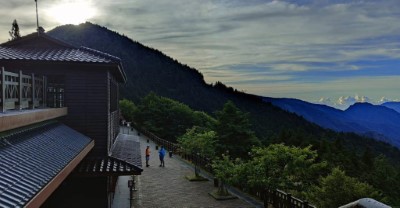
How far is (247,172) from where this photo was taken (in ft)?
66.1

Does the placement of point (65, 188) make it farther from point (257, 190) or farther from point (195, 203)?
point (257, 190)

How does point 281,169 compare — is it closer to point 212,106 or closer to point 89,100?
point 89,100

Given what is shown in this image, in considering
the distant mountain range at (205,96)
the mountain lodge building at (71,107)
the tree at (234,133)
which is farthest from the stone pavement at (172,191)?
the distant mountain range at (205,96)

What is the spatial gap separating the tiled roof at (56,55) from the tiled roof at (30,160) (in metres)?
3.74

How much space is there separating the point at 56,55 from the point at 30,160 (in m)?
9.27

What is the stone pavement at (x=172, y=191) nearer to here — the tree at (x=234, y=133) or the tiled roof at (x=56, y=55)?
the tree at (x=234, y=133)

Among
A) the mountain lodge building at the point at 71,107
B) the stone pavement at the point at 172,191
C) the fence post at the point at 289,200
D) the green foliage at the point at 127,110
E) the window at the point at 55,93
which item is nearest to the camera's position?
the mountain lodge building at the point at 71,107

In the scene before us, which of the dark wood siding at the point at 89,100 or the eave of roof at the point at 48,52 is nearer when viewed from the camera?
the eave of roof at the point at 48,52

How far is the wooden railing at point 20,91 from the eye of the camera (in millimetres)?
9812

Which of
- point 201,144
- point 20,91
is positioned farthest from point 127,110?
point 20,91

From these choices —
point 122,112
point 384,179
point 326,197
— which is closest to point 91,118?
point 326,197

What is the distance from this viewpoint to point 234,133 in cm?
3978

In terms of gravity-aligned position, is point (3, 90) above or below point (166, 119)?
above

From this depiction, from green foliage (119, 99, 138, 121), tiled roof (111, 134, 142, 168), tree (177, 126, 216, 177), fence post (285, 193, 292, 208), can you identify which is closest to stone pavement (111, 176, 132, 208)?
tiled roof (111, 134, 142, 168)
